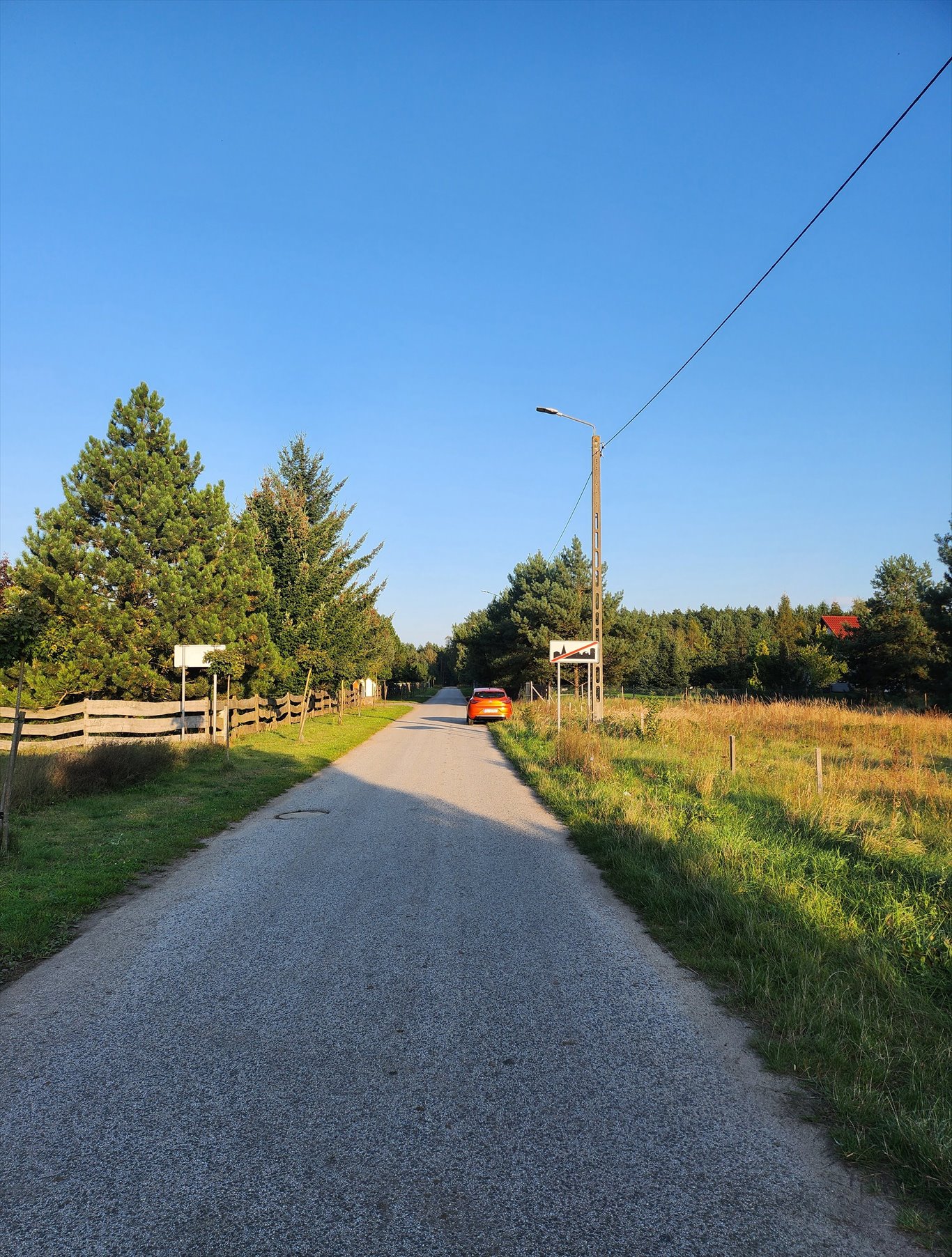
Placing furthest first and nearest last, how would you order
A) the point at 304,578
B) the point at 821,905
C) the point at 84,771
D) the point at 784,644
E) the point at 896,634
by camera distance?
1. the point at 784,644
2. the point at 896,634
3. the point at 304,578
4. the point at 84,771
5. the point at 821,905

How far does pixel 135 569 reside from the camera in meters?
19.9

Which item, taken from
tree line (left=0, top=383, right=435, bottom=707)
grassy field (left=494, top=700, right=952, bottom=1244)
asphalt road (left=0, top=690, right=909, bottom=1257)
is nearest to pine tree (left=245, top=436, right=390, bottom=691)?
tree line (left=0, top=383, right=435, bottom=707)

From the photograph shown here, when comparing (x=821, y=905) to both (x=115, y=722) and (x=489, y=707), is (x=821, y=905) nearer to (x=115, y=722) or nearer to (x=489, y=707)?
(x=115, y=722)

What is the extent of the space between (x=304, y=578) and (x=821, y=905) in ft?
71.3

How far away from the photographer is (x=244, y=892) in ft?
21.3

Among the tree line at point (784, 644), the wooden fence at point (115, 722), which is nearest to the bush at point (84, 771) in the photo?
the wooden fence at point (115, 722)

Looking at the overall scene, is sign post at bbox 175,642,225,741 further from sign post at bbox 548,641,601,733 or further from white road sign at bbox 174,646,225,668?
sign post at bbox 548,641,601,733

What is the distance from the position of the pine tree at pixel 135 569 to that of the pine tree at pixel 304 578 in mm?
2222

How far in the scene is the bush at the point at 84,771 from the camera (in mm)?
10367

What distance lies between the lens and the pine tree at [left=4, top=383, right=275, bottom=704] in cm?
1862

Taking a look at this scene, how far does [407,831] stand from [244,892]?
306 cm

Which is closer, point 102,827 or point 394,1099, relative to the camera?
point 394,1099

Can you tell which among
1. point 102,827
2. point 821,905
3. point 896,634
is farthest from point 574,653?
point 896,634

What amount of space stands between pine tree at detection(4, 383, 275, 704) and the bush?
20.8ft
